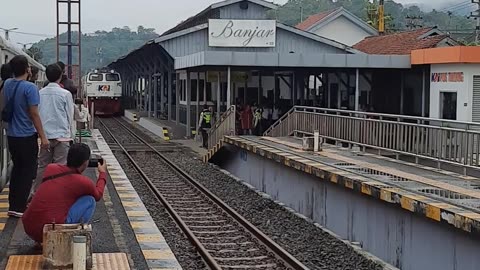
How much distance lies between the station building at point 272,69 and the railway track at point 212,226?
6.50 meters

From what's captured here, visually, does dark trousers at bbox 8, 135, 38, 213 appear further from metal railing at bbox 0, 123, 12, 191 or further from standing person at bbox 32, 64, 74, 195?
metal railing at bbox 0, 123, 12, 191

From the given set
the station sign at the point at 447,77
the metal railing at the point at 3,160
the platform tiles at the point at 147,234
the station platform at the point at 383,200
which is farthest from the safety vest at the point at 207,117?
the metal railing at the point at 3,160

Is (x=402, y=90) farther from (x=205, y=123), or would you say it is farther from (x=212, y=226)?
(x=212, y=226)

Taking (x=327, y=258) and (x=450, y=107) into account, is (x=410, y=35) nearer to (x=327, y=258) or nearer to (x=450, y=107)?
(x=450, y=107)

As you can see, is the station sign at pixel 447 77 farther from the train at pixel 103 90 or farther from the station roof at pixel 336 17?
the station roof at pixel 336 17

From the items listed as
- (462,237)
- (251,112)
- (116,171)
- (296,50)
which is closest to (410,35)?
(296,50)

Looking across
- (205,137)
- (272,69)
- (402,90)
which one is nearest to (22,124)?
(205,137)

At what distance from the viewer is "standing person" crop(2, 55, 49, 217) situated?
7.63 meters

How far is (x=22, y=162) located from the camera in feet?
26.0

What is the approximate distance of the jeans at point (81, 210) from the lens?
6562mm

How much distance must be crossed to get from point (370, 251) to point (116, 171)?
279 inches

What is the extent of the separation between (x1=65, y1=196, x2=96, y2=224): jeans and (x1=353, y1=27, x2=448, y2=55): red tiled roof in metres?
20.8

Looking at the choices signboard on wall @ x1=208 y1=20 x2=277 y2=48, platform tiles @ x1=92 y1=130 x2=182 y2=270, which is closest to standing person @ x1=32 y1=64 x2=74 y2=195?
platform tiles @ x1=92 y1=130 x2=182 y2=270

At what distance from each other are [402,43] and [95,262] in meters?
23.9
